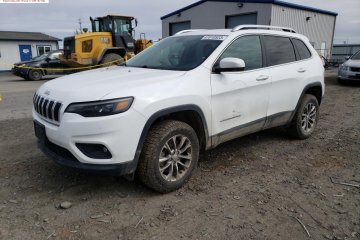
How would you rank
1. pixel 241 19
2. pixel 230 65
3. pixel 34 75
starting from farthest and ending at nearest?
pixel 241 19, pixel 34 75, pixel 230 65

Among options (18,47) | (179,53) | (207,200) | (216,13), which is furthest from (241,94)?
(18,47)

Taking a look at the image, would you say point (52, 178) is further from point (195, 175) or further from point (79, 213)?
point (195, 175)

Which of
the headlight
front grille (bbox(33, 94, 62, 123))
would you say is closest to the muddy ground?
front grille (bbox(33, 94, 62, 123))

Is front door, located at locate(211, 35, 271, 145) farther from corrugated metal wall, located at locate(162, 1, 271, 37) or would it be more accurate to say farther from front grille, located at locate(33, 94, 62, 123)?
corrugated metal wall, located at locate(162, 1, 271, 37)

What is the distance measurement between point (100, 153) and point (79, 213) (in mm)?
639

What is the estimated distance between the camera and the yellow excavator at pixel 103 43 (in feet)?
48.6

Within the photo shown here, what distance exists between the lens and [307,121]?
5.33 metres

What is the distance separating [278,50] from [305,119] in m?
1.36

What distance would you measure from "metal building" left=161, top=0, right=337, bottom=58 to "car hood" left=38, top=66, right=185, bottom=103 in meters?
17.7

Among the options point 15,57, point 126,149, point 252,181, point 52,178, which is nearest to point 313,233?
Answer: point 252,181

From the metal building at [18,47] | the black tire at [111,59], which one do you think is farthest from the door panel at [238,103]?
the metal building at [18,47]

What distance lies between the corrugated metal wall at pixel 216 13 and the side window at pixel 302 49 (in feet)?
50.1

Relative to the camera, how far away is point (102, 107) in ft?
9.43

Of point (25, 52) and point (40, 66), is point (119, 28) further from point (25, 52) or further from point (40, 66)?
point (25, 52)
